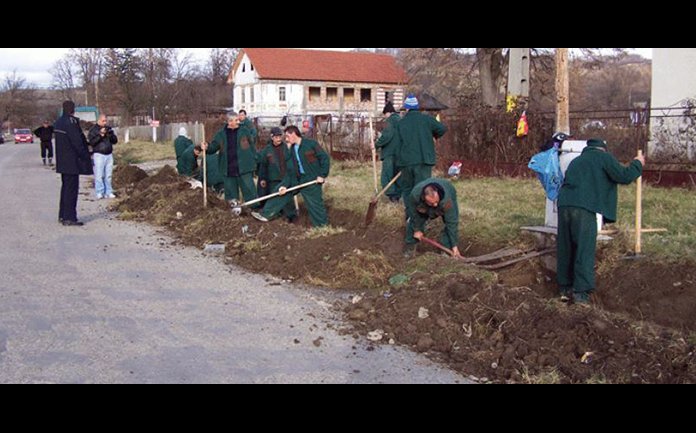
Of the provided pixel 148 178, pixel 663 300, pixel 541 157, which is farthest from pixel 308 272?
pixel 148 178

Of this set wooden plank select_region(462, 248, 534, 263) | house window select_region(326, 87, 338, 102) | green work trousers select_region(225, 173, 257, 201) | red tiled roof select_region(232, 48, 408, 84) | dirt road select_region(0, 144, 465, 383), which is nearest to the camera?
dirt road select_region(0, 144, 465, 383)

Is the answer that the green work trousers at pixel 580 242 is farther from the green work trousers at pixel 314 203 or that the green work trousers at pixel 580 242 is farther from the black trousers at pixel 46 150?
the black trousers at pixel 46 150

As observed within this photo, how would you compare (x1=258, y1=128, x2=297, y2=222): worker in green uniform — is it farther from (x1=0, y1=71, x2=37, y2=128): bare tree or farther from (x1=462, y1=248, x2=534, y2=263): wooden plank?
(x1=0, y1=71, x2=37, y2=128): bare tree

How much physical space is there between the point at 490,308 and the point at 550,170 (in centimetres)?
280

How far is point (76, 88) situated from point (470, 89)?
5897 centimetres

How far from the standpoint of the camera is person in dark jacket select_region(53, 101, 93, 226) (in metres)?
11.4

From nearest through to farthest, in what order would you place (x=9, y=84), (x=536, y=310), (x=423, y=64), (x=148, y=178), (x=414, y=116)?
(x=536, y=310)
(x=414, y=116)
(x=148, y=178)
(x=423, y=64)
(x=9, y=84)

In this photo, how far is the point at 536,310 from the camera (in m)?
5.80

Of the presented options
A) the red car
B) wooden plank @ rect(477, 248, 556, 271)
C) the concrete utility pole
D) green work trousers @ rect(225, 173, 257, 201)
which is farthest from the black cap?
the red car

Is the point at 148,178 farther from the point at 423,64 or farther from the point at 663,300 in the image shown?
the point at 423,64

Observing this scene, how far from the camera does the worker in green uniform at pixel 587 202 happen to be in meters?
6.74

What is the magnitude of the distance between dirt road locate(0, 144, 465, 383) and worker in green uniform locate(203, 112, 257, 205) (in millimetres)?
2490

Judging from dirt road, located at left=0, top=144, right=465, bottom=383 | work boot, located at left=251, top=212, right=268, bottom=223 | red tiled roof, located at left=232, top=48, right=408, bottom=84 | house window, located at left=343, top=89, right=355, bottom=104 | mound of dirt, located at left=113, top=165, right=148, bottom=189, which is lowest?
dirt road, located at left=0, top=144, right=465, bottom=383

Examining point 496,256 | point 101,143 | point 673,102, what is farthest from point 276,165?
point 673,102
